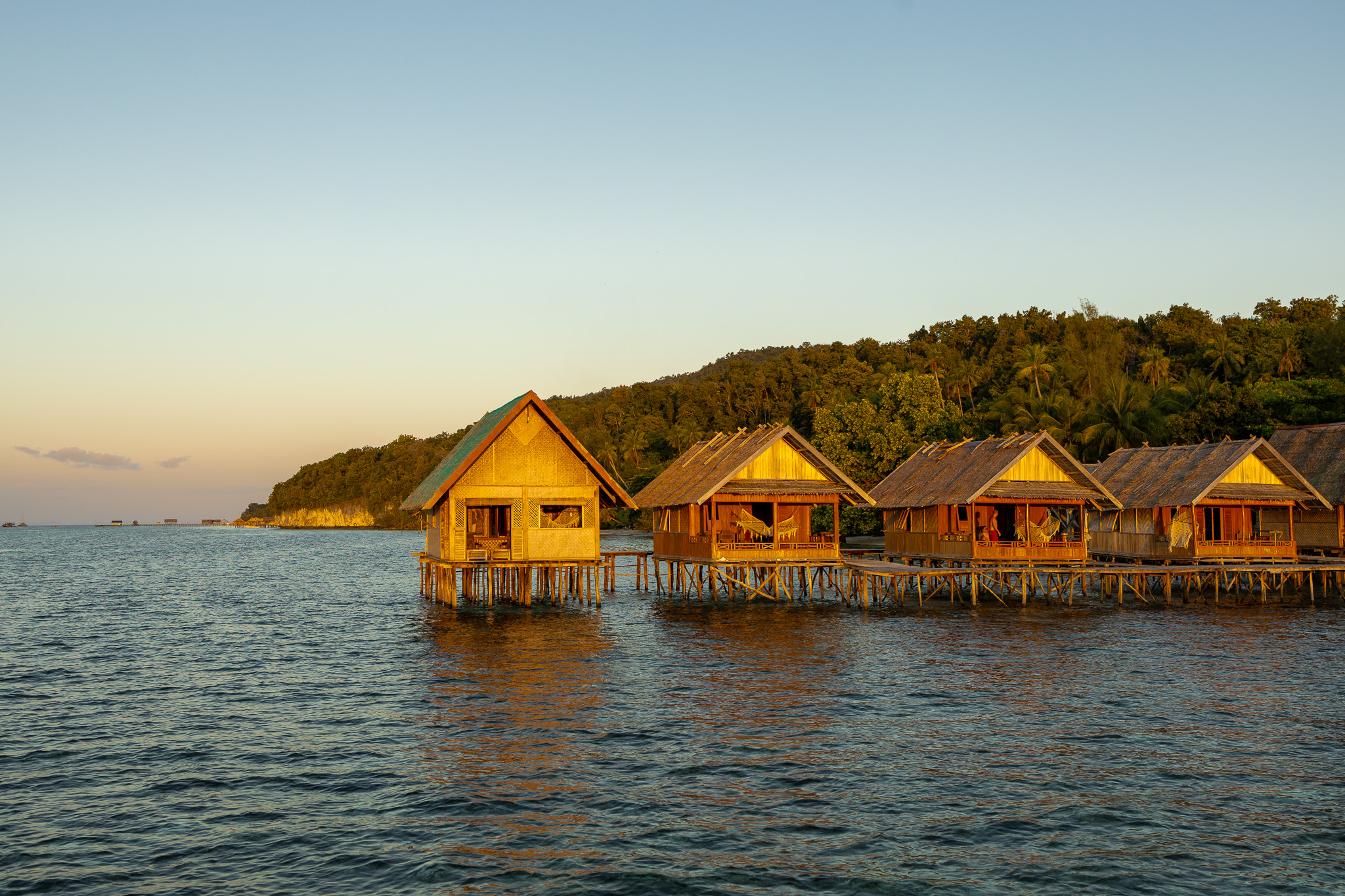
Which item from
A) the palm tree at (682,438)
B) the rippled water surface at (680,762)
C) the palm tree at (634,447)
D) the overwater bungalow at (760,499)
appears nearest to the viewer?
the rippled water surface at (680,762)

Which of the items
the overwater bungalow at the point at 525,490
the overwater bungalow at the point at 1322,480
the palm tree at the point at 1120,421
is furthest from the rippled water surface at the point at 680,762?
the palm tree at the point at 1120,421

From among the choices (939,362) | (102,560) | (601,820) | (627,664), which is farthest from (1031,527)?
(102,560)

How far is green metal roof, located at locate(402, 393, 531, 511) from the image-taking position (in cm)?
3669

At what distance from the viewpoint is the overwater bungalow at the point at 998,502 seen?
41.8 m

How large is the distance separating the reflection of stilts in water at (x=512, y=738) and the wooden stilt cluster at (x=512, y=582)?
5.34m

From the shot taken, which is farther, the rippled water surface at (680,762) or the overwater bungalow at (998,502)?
the overwater bungalow at (998,502)

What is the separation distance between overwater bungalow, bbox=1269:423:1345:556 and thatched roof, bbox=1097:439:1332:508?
2201mm

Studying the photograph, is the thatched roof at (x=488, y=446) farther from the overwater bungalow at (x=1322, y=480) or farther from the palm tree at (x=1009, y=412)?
the palm tree at (x=1009, y=412)

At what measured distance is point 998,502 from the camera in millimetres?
41812

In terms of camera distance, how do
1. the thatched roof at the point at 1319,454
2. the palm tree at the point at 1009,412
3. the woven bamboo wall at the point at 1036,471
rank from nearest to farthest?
the woven bamboo wall at the point at 1036,471
the thatched roof at the point at 1319,454
the palm tree at the point at 1009,412

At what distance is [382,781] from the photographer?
1638cm

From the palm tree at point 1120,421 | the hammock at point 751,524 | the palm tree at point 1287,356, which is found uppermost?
the palm tree at point 1287,356

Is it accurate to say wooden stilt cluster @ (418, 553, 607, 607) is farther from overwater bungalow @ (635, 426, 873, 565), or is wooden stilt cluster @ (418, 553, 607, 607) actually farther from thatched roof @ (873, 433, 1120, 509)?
thatched roof @ (873, 433, 1120, 509)

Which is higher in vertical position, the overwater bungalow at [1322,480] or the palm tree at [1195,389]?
the palm tree at [1195,389]
